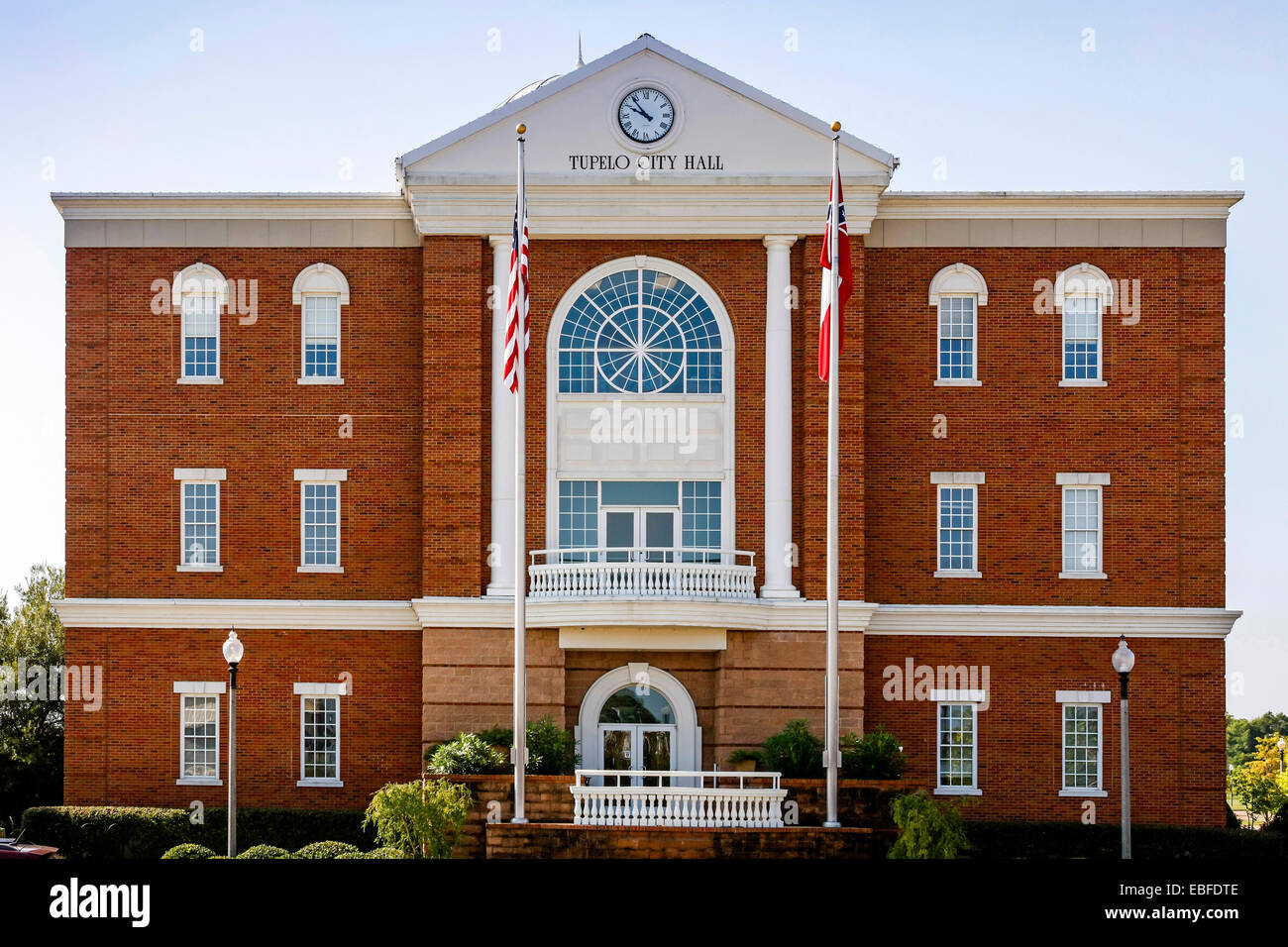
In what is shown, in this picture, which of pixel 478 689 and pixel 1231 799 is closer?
pixel 478 689

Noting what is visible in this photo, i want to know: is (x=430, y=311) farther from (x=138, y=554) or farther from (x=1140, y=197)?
(x=1140, y=197)

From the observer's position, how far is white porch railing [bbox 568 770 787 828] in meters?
30.1

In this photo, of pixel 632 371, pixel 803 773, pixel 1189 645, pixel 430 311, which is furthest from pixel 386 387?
pixel 1189 645

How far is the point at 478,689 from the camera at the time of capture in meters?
33.8

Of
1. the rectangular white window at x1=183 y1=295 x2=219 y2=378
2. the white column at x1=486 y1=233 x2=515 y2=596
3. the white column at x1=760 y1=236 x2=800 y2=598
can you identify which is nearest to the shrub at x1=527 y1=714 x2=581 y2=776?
the white column at x1=486 y1=233 x2=515 y2=596

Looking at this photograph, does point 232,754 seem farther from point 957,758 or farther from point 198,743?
point 957,758

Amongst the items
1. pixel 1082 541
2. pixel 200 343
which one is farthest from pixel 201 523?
pixel 1082 541

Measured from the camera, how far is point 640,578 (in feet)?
109

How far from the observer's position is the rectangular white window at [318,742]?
35.3m

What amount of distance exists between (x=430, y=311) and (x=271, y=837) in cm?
1137

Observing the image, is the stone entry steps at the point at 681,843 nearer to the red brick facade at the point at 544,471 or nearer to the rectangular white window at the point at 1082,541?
the red brick facade at the point at 544,471

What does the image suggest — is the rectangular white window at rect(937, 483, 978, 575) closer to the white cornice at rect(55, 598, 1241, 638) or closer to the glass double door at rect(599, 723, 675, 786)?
the white cornice at rect(55, 598, 1241, 638)

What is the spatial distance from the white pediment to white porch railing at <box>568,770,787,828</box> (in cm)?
1184

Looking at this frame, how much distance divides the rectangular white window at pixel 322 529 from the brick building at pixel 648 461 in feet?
0.29
